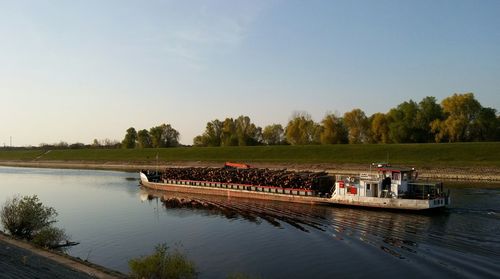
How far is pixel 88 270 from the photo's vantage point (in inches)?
762

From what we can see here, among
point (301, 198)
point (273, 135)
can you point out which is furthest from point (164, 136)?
point (301, 198)

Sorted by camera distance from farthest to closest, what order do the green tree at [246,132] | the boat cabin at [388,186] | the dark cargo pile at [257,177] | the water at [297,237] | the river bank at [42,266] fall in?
the green tree at [246,132], the dark cargo pile at [257,177], the boat cabin at [388,186], the water at [297,237], the river bank at [42,266]

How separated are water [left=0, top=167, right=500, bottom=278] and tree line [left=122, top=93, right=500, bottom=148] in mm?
63737

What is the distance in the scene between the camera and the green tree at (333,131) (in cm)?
12669

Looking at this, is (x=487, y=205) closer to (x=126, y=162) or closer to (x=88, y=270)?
(x=88, y=270)

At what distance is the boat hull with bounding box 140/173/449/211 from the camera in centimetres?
3934

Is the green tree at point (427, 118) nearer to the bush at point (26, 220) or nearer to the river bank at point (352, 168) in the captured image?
the river bank at point (352, 168)

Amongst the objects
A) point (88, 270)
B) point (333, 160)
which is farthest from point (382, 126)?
point (88, 270)

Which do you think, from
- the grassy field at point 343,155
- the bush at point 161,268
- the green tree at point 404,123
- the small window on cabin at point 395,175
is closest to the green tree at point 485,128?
the green tree at point 404,123

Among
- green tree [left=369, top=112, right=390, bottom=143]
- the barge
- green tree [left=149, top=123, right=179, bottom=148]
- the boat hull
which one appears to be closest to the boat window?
the barge

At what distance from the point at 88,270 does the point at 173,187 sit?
1815 inches

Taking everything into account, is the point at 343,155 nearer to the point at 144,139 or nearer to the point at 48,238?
the point at 48,238

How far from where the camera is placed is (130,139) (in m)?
186

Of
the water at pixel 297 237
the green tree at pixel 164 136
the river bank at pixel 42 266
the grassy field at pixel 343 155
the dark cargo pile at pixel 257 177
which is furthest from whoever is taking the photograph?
the green tree at pixel 164 136
